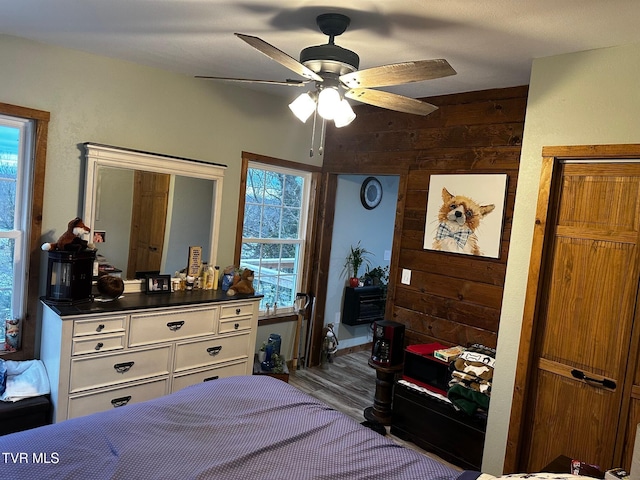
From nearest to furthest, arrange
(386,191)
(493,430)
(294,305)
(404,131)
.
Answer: (493,430) < (404,131) < (294,305) < (386,191)

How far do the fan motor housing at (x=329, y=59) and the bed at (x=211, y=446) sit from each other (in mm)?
1486

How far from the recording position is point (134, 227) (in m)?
3.38

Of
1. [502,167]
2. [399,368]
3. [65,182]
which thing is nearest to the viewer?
[65,182]

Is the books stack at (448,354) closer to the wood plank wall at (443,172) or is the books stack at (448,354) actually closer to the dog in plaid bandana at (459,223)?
the wood plank wall at (443,172)

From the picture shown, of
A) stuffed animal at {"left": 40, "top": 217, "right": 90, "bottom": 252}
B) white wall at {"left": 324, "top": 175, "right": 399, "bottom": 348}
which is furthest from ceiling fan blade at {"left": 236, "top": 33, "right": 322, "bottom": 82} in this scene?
white wall at {"left": 324, "top": 175, "right": 399, "bottom": 348}

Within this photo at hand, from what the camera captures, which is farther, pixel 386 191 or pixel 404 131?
pixel 386 191

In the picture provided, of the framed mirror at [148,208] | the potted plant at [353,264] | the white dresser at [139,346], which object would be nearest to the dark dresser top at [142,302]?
the white dresser at [139,346]

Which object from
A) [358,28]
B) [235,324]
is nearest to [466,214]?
[358,28]

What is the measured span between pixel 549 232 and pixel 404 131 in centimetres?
169

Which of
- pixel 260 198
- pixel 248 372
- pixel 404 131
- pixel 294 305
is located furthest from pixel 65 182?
pixel 404 131

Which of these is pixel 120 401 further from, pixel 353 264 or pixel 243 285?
pixel 353 264

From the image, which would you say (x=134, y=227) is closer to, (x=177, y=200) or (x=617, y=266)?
(x=177, y=200)

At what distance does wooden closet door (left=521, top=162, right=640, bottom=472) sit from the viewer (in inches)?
90.7

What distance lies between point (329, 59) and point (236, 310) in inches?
85.4
